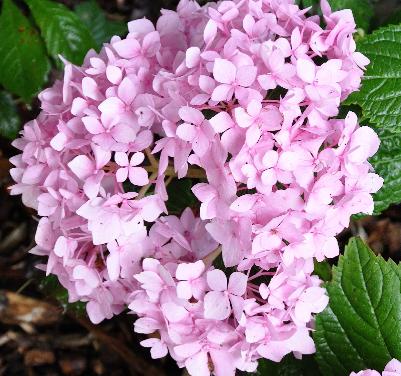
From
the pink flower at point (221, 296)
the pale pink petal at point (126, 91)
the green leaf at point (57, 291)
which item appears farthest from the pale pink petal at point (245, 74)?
the green leaf at point (57, 291)

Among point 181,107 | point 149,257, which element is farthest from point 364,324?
point 181,107

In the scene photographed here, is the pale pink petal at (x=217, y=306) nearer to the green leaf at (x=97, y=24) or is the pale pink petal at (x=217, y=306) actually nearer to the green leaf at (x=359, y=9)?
the green leaf at (x=359, y=9)

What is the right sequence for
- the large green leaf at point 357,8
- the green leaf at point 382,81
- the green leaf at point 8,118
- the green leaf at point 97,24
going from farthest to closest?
the green leaf at point 97,24 < the green leaf at point 8,118 < the large green leaf at point 357,8 < the green leaf at point 382,81

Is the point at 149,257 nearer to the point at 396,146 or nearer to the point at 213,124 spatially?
the point at 213,124

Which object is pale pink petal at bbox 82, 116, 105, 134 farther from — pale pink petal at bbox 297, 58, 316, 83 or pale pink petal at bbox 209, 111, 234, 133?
pale pink petal at bbox 297, 58, 316, 83

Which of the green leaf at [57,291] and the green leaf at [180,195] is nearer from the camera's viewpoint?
the green leaf at [180,195]

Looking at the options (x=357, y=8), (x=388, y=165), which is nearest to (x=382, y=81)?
(x=388, y=165)

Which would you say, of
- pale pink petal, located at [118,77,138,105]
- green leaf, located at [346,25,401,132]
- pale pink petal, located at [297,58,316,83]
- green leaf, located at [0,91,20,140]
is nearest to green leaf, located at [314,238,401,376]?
green leaf, located at [346,25,401,132]
